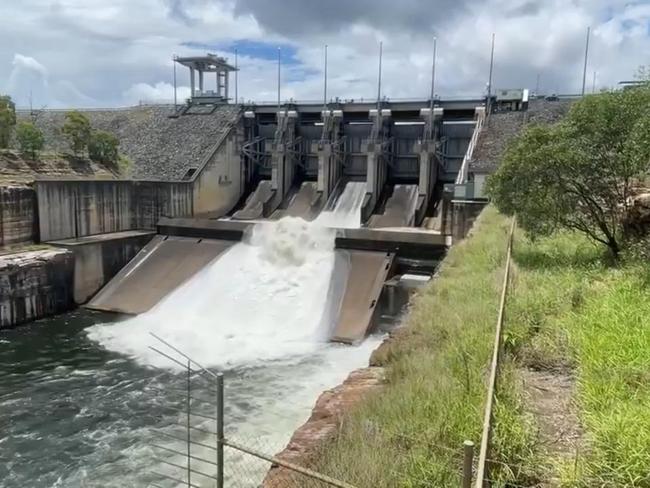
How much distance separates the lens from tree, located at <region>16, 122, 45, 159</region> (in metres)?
22.9

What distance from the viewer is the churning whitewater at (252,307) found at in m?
14.7

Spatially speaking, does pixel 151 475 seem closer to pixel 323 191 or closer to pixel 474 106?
pixel 323 191

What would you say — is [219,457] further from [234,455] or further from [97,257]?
[97,257]

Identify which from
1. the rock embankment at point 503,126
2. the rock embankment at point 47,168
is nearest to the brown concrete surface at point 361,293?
the rock embankment at point 503,126

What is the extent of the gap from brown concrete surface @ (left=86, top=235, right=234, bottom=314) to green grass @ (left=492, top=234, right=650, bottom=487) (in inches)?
484

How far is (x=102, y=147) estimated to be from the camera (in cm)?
2648

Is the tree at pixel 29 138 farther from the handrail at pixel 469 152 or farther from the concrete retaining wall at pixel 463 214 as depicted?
the handrail at pixel 469 152

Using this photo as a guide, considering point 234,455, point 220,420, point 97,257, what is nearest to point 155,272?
point 97,257

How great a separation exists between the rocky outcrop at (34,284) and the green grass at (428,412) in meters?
13.5

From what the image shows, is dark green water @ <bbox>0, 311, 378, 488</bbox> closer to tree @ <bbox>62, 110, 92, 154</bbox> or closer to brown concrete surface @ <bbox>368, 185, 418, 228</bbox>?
brown concrete surface @ <bbox>368, 185, 418, 228</bbox>

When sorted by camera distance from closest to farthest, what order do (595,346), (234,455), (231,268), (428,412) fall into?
(428,412) < (595,346) < (234,455) < (231,268)

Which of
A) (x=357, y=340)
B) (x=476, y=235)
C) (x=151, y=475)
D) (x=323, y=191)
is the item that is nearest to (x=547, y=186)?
(x=476, y=235)

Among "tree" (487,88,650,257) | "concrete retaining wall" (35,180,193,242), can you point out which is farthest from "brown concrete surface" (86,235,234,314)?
"tree" (487,88,650,257)

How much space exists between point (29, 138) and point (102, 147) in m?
Answer: 3.88
